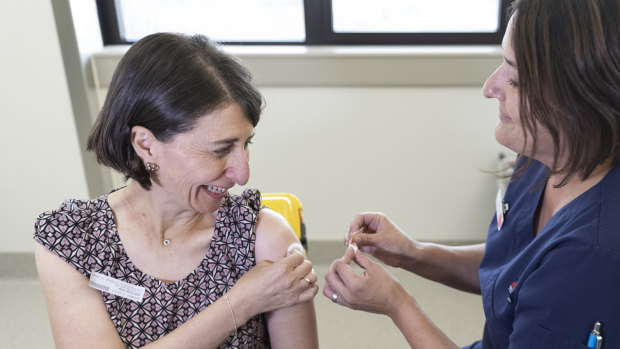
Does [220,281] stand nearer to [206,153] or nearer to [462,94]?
[206,153]

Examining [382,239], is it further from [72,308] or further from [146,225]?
[72,308]

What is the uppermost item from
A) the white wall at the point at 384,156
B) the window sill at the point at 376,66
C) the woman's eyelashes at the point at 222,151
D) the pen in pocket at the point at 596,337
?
the woman's eyelashes at the point at 222,151

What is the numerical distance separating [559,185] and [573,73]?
A: 270 millimetres

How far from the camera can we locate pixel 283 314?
1290mm

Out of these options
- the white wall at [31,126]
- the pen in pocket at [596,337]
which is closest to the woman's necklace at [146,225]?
the pen in pocket at [596,337]

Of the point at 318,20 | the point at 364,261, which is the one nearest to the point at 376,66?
the point at 318,20

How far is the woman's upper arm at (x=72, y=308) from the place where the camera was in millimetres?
1185

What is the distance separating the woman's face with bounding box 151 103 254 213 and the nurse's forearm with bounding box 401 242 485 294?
592 mm

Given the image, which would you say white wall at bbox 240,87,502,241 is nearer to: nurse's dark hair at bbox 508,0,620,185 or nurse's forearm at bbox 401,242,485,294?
nurse's forearm at bbox 401,242,485,294

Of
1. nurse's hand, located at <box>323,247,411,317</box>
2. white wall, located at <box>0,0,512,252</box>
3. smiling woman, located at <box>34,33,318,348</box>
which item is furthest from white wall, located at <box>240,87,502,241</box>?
nurse's hand, located at <box>323,247,411,317</box>

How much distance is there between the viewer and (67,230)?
1226 millimetres

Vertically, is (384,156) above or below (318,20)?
below

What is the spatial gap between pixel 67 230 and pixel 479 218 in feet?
6.88

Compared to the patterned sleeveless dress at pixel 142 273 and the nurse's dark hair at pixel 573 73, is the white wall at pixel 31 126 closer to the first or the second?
the patterned sleeveless dress at pixel 142 273
